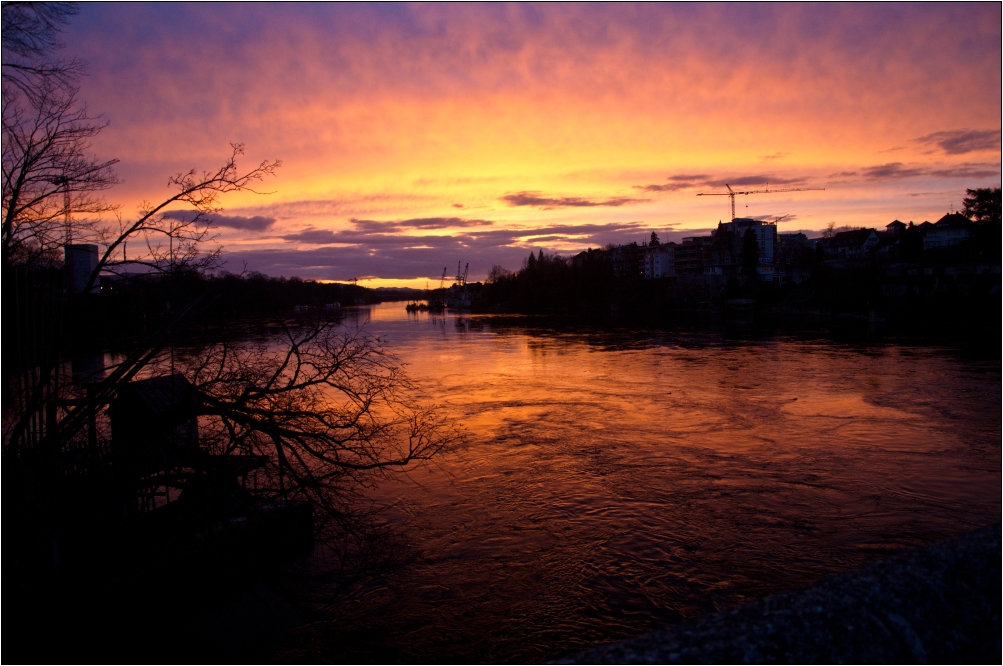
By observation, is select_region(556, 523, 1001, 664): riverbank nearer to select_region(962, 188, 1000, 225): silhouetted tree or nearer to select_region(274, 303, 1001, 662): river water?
select_region(274, 303, 1001, 662): river water

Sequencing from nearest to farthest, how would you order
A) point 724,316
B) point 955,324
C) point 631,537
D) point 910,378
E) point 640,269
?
point 631,537 < point 910,378 < point 955,324 < point 724,316 < point 640,269

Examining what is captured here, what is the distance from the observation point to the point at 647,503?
35.2 ft

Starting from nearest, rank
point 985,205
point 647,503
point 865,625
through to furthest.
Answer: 1. point 865,625
2. point 647,503
3. point 985,205

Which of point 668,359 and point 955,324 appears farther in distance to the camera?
point 955,324

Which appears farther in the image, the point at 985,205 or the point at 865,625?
the point at 985,205

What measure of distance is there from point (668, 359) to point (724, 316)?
122 ft

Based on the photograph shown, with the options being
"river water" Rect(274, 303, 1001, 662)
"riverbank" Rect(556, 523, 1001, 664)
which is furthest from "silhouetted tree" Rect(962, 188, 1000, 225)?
"riverbank" Rect(556, 523, 1001, 664)

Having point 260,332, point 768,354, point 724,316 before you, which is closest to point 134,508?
point 260,332

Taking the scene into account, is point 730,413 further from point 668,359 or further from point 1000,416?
point 668,359

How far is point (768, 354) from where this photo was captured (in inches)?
1217

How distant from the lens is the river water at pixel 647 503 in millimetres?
7426

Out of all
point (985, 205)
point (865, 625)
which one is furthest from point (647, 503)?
point (985, 205)

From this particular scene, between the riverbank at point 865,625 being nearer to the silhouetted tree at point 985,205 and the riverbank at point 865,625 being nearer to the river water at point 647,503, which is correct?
the river water at point 647,503

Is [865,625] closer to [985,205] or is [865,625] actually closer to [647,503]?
[647,503]
